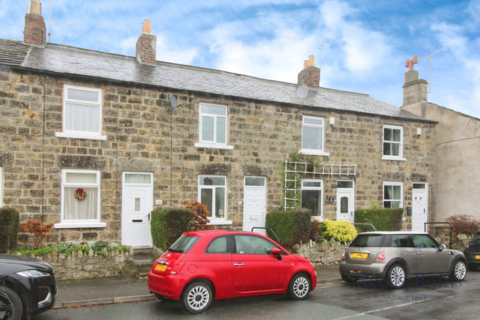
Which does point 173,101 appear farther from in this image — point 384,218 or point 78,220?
point 384,218

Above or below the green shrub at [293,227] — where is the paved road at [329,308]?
below

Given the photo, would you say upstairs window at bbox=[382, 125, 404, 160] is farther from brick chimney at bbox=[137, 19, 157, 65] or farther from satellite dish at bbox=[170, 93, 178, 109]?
brick chimney at bbox=[137, 19, 157, 65]

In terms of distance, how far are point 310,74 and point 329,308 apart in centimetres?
1439

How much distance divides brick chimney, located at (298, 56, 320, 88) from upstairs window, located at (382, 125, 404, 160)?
421 cm

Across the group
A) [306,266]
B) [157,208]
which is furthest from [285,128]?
[306,266]

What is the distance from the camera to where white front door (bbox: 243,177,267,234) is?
15.2 meters

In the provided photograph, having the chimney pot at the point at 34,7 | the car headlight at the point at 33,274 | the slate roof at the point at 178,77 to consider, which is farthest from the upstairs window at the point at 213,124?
the car headlight at the point at 33,274

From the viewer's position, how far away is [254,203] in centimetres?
1533

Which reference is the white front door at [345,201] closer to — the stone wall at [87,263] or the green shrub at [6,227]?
the stone wall at [87,263]

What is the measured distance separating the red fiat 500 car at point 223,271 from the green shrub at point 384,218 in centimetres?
874

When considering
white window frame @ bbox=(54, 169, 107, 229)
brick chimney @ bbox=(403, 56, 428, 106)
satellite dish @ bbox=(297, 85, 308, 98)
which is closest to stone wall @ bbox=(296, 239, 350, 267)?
white window frame @ bbox=(54, 169, 107, 229)

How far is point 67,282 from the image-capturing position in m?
9.89

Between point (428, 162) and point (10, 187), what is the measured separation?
17.2m

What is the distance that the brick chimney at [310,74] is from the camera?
20203 millimetres
